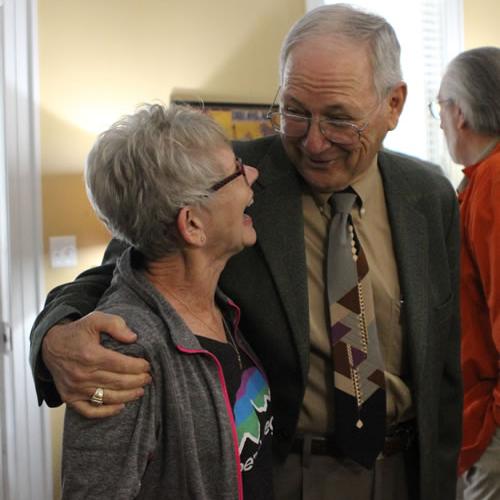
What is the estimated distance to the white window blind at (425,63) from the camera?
3672 mm

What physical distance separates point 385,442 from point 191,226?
25.9 inches

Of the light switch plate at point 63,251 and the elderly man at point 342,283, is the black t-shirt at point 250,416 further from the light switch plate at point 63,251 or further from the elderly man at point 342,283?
the light switch plate at point 63,251

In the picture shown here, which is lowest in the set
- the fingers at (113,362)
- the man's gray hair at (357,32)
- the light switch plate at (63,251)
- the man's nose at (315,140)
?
the light switch plate at (63,251)

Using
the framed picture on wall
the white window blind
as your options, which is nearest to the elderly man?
the framed picture on wall

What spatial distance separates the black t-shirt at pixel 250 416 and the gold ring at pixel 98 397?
21 cm

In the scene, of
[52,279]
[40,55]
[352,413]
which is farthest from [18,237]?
[352,413]

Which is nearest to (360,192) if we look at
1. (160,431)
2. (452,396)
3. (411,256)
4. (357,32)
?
(411,256)

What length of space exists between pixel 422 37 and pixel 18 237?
8.06 ft

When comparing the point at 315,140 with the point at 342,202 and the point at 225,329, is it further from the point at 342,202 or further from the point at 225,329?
the point at 225,329

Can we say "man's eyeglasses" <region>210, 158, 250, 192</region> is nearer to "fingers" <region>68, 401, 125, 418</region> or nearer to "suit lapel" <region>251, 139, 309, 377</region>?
"suit lapel" <region>251, 139, 309, 377</region>

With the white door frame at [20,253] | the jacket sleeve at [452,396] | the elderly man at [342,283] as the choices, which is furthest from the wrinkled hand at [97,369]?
the white door frame at [20,253]

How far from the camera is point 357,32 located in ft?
4.32

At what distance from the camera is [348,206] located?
1396 millimetres

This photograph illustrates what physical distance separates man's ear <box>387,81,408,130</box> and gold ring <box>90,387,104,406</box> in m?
0.81
